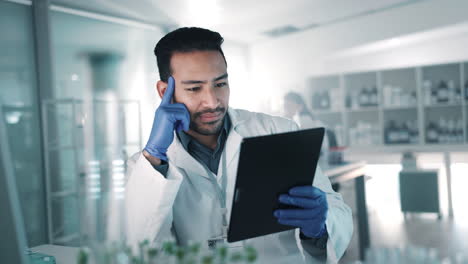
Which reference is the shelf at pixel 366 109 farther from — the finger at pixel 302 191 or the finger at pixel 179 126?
the finger at pixel 302 191

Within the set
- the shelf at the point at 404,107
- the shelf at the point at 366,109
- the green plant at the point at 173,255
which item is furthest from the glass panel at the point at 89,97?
the green plant at the point at 173,255

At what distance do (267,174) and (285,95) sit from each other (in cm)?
375

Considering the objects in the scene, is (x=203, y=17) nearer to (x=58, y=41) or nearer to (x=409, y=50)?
(x=58, y=41)

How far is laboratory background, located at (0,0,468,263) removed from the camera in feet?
12.6

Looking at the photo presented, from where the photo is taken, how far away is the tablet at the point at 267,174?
0.91 m

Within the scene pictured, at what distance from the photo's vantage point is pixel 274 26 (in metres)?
5.97

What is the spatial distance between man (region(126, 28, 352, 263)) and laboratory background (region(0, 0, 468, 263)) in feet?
4.79

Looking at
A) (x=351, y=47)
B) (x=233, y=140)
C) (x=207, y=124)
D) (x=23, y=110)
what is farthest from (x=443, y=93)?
(x=23, y=110)

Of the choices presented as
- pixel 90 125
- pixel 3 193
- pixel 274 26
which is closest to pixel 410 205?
pixel 274 26

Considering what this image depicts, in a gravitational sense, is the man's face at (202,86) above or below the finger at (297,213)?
above

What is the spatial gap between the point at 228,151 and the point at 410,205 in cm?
375

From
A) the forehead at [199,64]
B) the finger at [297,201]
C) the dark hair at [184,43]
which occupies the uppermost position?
the dark hair at [184,43]

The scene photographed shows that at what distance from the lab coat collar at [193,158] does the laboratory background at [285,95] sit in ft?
4.62

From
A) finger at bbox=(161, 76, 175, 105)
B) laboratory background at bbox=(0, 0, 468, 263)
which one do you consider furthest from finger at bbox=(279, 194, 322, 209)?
laboratory background at bbox=(0, 0, 468, 263)
